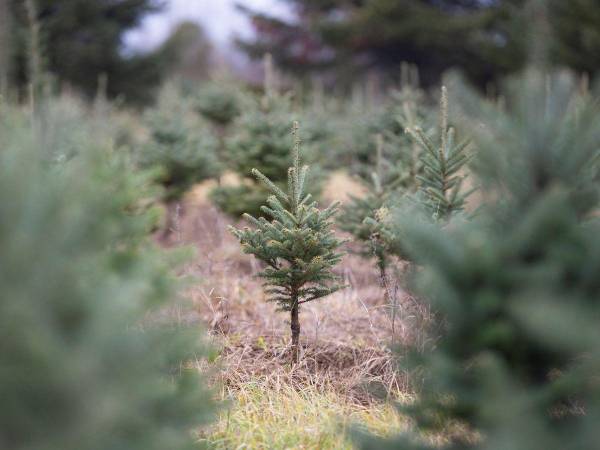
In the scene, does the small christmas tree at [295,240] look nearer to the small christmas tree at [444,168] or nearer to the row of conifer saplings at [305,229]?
the row of conifer saplings at [305,229]

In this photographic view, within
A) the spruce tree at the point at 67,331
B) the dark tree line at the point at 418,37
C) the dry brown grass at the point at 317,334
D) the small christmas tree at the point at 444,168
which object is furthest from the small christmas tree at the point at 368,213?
the dark tree line at the point at 418,37

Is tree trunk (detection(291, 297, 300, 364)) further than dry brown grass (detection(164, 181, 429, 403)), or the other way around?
tree trunk (detection(291, 297, 300, 364))

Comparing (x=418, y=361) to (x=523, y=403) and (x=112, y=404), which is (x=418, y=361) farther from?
(x=112, y=404)

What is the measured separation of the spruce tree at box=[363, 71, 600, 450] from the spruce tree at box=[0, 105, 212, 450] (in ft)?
3.25

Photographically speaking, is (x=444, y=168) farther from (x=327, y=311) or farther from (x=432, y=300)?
(x=432, y=300)

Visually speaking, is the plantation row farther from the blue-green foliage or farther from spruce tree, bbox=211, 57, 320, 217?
spruce tree, bbox=211, 57, 320, 217

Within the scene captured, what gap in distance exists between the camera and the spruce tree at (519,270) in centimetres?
210

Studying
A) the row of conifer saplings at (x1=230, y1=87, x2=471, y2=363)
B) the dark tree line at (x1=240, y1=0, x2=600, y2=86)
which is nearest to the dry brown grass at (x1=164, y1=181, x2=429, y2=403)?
the row of conifer saplings at (x1=230, y1=87, x2=471, y2=363)

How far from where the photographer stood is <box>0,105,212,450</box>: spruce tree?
A: 5.67ft

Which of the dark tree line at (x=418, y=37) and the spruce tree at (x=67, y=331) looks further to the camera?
the dark tree line at (x=418, y=37)

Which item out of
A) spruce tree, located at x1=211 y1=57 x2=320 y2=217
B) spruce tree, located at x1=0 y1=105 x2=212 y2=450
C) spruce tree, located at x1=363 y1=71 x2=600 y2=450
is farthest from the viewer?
spruce tree, located at x1=211 y1=57 x2=320 y2=217

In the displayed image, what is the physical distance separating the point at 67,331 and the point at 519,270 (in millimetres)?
1573

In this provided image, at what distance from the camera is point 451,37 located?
1866 cm

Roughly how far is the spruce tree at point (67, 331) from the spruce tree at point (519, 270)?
991 mm
